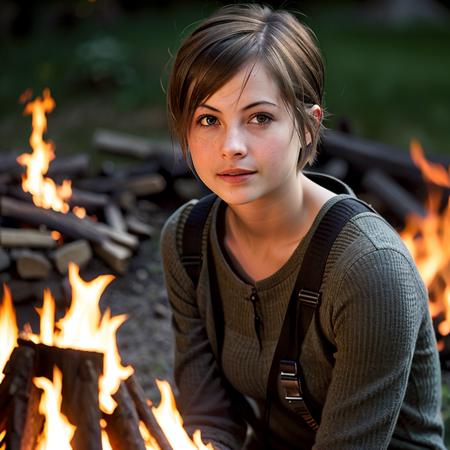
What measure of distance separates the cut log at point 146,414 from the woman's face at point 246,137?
633 mm

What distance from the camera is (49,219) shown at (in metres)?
4.56

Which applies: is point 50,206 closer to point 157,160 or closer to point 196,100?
point 157,160

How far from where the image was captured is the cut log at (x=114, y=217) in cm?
Result: 499

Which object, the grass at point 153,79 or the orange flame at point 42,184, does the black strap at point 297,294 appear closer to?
the orange flame at point 42,184

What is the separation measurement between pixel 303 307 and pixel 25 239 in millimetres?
2431

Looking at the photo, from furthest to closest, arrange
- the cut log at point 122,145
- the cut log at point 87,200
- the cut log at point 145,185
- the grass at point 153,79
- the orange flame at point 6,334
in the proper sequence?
the grass at point 153,79 → the cut log at point 122,145 → the cut log at point 145,185 → the cut log at point 87,200 → the orange flame at point 6,334

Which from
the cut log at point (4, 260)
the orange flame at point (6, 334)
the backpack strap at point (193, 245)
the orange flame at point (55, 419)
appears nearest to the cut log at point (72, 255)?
the cut log at point (4, 260)

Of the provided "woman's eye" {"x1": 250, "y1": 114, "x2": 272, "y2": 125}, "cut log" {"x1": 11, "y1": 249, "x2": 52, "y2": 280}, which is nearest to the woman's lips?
"woman's eye" {"x1": 250, "y1": 114, "x2": 272, "y2": 125}

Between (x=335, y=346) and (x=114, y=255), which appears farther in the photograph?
(x=114, y=255)

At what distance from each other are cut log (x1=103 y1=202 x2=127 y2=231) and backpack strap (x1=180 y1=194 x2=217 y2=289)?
2293 millimetres

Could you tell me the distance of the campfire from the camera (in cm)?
218

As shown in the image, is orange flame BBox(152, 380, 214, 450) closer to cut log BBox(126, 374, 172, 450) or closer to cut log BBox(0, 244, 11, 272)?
cut log BBox(126, 374, 172, 450)

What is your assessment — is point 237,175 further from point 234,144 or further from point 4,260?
point 4,260

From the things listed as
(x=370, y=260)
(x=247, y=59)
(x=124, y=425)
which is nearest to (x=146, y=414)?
(x=124, y=425)
